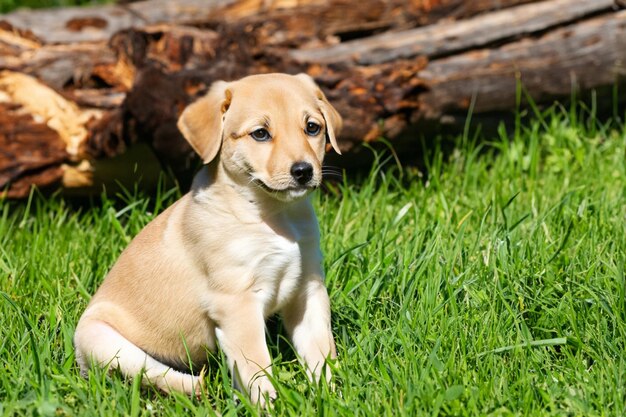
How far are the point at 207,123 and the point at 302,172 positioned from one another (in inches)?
20.6

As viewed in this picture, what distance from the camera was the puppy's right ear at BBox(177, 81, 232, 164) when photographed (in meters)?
3.89

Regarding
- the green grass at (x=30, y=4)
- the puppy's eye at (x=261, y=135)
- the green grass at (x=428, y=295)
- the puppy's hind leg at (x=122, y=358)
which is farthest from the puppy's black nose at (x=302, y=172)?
the green grass at (x=30, y=4)

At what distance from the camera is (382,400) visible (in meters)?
3.52

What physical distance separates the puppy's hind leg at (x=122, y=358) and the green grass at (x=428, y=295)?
68mm

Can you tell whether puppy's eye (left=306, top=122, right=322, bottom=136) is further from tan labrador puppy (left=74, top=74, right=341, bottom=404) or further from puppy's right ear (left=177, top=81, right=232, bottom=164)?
puppy's right ear (left=177, top=81, right=232, bottom=164)

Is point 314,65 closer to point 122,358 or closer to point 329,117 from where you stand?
point 329,117

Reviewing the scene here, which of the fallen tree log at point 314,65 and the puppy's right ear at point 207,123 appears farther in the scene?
the fallen tree log at point 314,65

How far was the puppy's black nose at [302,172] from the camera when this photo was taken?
3680 millimetres

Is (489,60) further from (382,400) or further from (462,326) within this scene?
(382,400)

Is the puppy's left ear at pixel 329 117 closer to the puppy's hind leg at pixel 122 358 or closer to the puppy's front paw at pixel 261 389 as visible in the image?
the puppy's front paw at pixel 261 389

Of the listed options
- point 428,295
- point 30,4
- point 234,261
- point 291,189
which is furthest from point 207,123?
point 30,4

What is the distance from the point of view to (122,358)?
395cm

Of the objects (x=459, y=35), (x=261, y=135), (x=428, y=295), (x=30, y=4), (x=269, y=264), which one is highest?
(x=261, y=135)

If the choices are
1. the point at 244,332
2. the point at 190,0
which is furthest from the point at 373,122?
the point at 244,332
